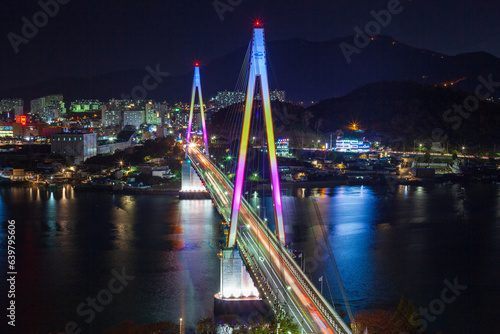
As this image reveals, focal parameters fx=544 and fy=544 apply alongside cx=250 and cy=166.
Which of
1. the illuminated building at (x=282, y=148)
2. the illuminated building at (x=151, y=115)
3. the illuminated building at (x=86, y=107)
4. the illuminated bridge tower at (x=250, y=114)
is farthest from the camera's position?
the illuminated building at (x=86, y=107)

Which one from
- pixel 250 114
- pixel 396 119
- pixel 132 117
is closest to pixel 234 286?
pixel 250 114

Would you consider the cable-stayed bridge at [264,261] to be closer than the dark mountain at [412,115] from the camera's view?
Yes

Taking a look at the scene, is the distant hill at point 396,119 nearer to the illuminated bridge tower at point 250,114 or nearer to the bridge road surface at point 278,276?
the bridge road surface at point 278,276

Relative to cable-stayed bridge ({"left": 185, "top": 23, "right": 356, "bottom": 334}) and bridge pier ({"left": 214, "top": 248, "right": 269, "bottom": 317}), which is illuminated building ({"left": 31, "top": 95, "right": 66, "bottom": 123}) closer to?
cable-stayed bridge ({"left": 185, "top": 23, "right": 356, "bottom": 334})

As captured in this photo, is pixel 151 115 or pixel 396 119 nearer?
pixel 396 119

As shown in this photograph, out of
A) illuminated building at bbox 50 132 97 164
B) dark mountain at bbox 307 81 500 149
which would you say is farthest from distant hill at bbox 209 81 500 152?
illuminated building at bbox 50 132 97 164

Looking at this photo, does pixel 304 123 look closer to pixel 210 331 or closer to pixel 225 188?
pixel 225 188

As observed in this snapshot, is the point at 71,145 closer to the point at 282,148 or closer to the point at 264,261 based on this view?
the point at 282,148

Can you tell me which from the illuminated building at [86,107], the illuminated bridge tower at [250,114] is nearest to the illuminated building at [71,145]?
the illuminated bridge tower at [250,114]
